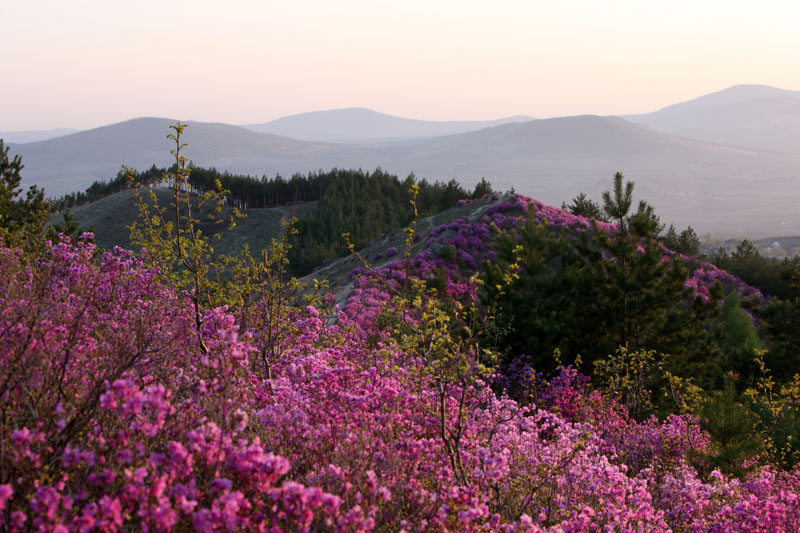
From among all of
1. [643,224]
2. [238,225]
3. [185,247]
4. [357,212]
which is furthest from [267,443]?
[238,225]

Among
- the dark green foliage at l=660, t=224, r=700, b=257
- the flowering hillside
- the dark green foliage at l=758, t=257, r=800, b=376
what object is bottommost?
the dark green foliage at l=758, t=257, r=800, b=376

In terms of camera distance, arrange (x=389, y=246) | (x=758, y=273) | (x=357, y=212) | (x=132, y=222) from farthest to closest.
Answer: (x=132, y=222) < (x=357, y=212) < (x=758, y=273) < (x=389, y=246)

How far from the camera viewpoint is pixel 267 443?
17.6 ft

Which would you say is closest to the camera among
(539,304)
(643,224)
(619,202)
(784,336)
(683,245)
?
(539,304)

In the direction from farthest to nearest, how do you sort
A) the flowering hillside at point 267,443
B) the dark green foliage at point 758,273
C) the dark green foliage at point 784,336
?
1. the dark green foliage at point 758,273
2. the dark green foliage at point 784,336
3. the flowering hillside at point 267,443

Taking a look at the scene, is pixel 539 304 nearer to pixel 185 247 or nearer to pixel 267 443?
pixel 185 247

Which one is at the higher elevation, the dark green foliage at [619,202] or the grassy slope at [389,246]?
the dark green foliage at [619,202]

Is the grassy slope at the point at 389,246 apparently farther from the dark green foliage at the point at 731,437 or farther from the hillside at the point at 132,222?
the hillside at the point at 132,222

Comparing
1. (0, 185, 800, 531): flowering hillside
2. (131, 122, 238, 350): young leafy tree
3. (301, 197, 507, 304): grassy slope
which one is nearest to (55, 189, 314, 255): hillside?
(301, 197, 507, 304): grassy slope

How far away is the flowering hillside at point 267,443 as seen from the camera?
10.9 ft

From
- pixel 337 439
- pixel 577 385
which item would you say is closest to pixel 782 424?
pixel 577 385

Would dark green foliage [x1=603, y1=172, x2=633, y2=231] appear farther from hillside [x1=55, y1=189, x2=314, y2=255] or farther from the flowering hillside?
hillside [x1=55, y1=189, x2=314, y2=255]

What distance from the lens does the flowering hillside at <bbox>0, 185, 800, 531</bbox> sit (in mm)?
3330

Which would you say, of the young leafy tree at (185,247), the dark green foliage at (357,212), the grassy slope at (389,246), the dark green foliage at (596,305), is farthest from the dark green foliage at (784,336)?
the dark green foliage at (357,212)
